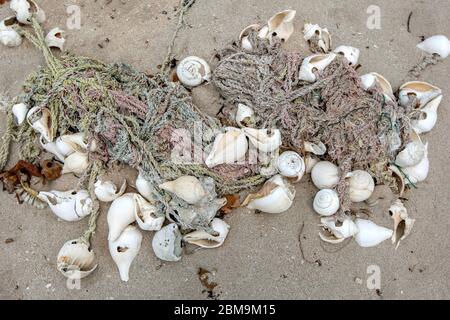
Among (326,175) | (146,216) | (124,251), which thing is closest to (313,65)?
(326,175)

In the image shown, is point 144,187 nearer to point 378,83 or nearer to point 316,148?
point 316,148

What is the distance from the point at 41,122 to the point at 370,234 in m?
2.15

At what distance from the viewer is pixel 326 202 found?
278 cm

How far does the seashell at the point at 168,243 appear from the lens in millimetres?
2723

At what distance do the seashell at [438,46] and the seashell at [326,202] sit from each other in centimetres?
140

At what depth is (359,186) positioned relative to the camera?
9.30 feet

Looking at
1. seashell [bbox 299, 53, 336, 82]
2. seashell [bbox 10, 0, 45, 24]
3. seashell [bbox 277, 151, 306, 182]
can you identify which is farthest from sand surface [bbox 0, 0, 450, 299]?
seashell [bbox 10, 0, 45, 24]

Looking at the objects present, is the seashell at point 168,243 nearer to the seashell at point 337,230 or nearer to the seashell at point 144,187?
the seashell at point 144,187

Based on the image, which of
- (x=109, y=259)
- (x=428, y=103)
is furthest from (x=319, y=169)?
(x=109, y=259)

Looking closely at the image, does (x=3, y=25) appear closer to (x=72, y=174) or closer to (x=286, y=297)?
(x=72, y=174)

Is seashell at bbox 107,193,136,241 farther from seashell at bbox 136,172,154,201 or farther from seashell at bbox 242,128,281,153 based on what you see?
seashell at bbox 242,128,281,153

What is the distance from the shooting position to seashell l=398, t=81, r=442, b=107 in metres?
3.16

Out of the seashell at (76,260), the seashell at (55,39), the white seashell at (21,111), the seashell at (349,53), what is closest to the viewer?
the seashell at (76,260)

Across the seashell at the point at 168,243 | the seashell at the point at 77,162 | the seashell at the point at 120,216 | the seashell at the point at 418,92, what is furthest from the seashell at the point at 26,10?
the seashell at the point at 418,92
